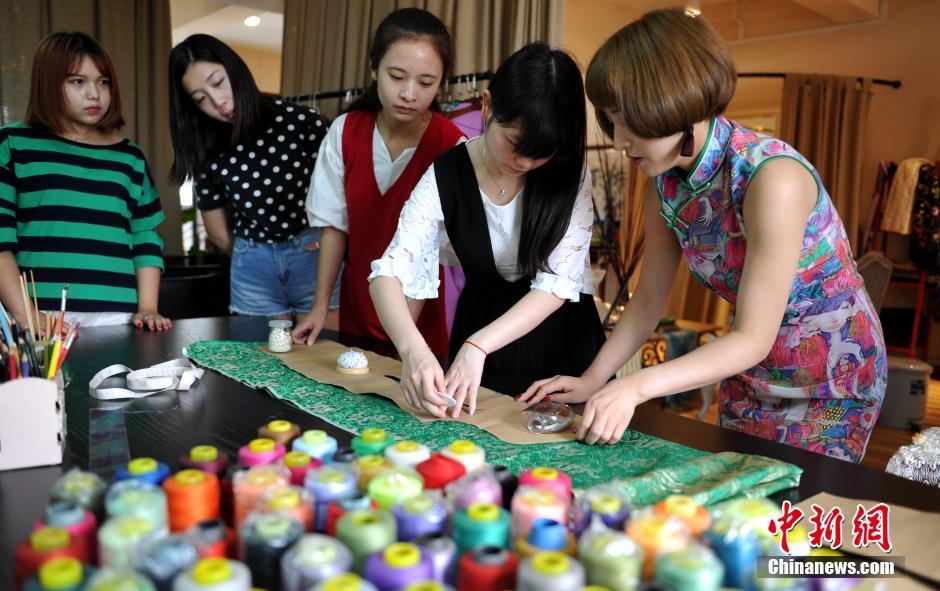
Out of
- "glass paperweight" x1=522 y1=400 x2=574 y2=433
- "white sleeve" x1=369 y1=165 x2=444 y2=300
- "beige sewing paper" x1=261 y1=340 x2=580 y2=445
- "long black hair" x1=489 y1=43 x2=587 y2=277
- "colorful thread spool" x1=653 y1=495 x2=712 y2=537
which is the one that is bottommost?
"beige sewing paper" x1=261 y1=340 x2=580 y2=445

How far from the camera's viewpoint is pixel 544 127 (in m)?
1.30

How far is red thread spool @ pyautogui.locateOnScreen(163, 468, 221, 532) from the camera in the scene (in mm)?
690

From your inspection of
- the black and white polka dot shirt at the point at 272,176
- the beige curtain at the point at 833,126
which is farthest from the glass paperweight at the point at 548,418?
the beige curtain at the point at 833,126

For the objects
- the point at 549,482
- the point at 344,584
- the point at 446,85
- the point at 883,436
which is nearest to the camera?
the point at 344,584

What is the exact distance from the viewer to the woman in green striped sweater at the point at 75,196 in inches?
73.4

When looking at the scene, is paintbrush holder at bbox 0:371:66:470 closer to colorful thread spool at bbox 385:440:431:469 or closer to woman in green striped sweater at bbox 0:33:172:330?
colorful thread spool at bbox 385:440:431:469

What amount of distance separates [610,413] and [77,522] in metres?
0.69

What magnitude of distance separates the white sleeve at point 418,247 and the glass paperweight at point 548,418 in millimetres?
415

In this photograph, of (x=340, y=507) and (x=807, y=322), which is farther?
(x=807, y=322)

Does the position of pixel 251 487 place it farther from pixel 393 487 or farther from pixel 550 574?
pixel 550 574

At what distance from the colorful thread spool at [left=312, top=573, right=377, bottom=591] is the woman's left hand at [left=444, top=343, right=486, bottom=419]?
656 millimetres

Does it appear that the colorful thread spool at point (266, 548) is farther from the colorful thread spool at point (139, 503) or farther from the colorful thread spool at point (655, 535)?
the colorful thread spool at point (655, 535)

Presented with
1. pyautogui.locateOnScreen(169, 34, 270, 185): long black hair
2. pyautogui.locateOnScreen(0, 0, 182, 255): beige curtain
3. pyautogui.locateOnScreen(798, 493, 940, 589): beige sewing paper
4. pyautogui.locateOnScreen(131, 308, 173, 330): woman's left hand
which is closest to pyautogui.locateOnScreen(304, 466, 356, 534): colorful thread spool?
pyautogui.locateOnScreen(798, 493, 940, 589): beige sewing paper

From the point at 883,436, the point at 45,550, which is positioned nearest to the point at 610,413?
the point at 45,550
